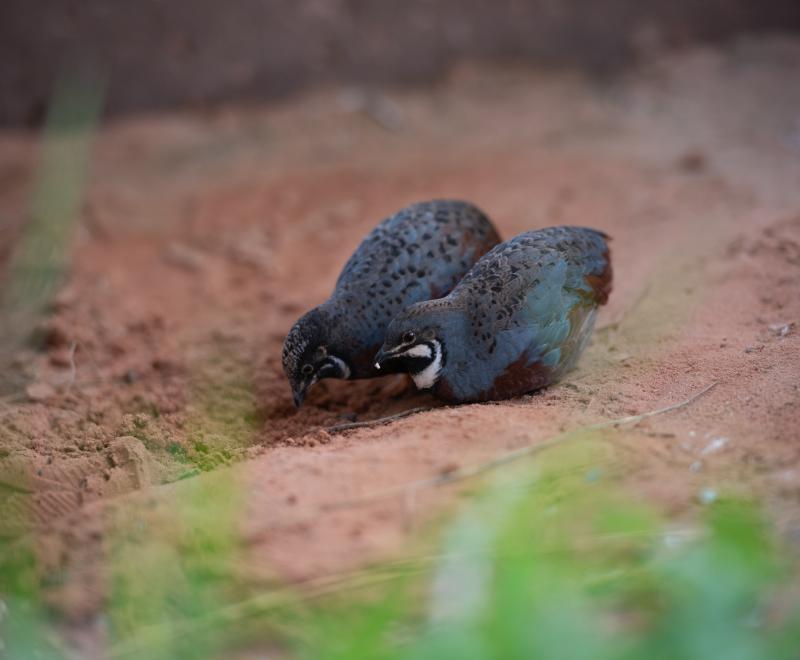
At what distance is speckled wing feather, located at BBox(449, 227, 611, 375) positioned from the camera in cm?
415

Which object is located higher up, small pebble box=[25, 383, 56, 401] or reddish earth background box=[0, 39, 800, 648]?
reddish earth background box=[0, 39, 800, 648]

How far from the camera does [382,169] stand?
7.34m

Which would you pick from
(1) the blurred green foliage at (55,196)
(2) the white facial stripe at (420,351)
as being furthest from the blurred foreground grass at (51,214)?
(2) the white facial stripe at (420,351)

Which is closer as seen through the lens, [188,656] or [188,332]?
[188,656]

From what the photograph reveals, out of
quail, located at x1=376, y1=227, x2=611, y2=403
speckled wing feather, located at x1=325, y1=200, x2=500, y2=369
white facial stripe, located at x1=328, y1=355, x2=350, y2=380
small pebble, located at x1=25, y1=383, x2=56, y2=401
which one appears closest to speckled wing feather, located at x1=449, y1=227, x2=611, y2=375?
quail, located at x1=376, y1=227, x2=611, y2=403

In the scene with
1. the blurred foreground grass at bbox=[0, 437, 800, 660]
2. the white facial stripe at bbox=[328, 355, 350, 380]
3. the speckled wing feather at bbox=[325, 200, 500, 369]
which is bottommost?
the white facial stripe at bbox=[328, 355, 350, 380]

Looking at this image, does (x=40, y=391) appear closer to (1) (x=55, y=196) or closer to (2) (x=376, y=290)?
(2) (x=376, y=290)

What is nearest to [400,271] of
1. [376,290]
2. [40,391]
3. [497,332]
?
[376,290]

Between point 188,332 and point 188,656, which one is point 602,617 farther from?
point 188,332

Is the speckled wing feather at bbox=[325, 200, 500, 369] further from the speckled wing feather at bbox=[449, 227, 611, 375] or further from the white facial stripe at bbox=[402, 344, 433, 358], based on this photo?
the white facial stripe at bbox=[402, 344, 433, 358]

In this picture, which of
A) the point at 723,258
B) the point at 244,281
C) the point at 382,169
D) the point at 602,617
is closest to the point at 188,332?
the point at 244,281

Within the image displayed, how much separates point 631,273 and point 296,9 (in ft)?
13.9

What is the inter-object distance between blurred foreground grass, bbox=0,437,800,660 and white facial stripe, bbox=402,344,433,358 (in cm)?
119

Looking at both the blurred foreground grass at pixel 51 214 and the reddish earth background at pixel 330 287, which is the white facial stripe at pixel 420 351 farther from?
the blurred foreground grass at pixel 51 214
